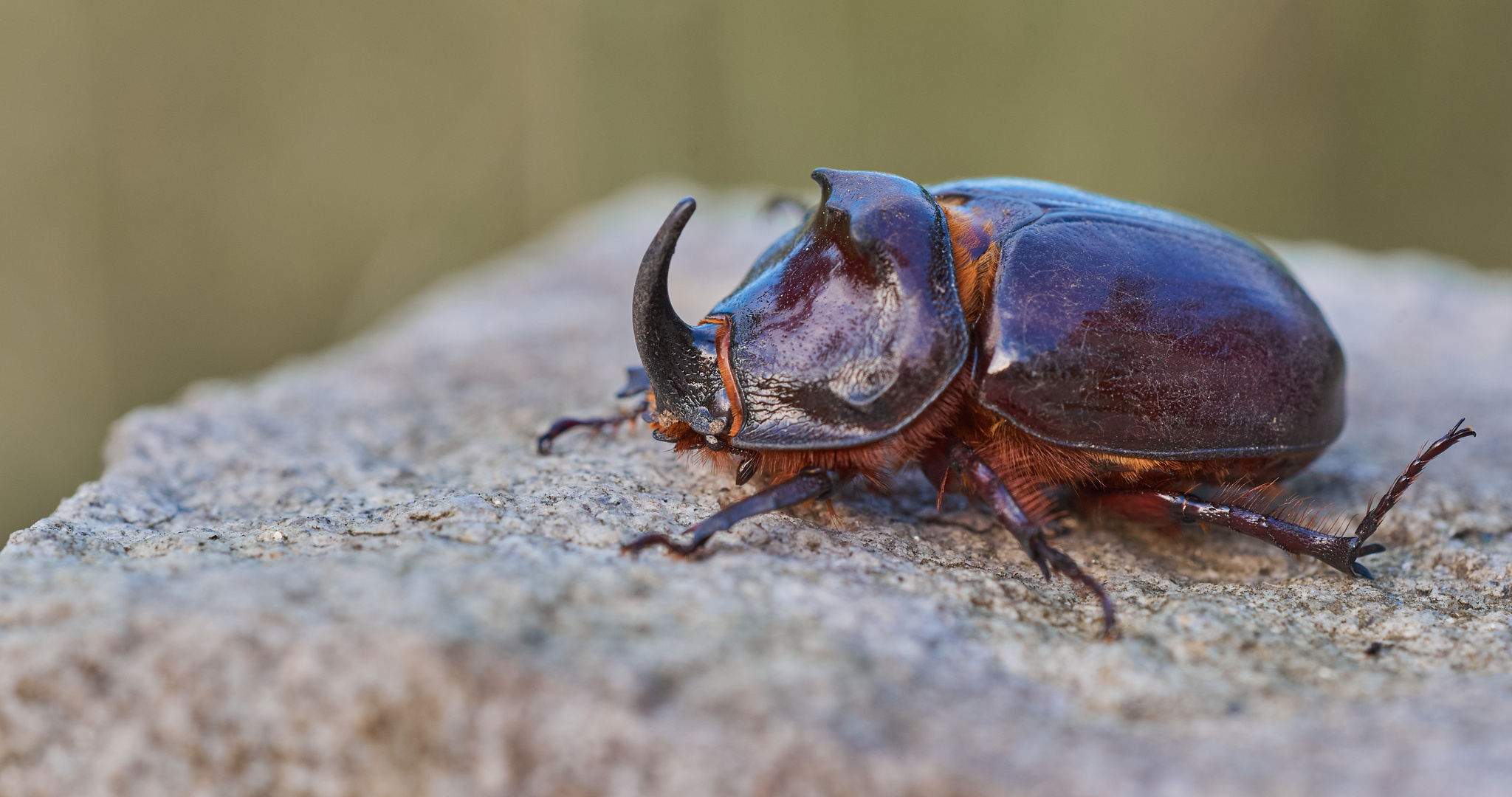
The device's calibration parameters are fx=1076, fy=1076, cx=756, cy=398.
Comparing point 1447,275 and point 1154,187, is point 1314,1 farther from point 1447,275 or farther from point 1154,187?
point 1447,275

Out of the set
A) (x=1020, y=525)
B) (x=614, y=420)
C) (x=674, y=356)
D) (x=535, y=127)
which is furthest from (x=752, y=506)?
(x=535, y=127)

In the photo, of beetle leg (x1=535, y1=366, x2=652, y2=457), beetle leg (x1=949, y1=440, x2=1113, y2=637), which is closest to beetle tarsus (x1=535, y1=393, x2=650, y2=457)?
beetle leg (x1=535, y1=366, x2=652, y2=457)

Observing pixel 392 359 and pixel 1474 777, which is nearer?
pixel 1474 777

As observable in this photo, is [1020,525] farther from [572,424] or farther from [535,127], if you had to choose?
[535,127]

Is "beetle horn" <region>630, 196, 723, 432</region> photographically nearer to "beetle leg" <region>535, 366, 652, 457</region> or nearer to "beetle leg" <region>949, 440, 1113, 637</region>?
"beetle leg" <region>535, 366, 652, 457</region>

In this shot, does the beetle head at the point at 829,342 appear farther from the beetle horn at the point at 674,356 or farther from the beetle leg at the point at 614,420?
the beetle leg at the point at 614,420

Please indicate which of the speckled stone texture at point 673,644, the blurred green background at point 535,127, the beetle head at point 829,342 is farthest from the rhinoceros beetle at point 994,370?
the blurred green background at point 535,127

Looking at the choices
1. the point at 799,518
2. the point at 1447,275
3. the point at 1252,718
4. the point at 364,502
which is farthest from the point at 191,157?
the point at 1447,275
